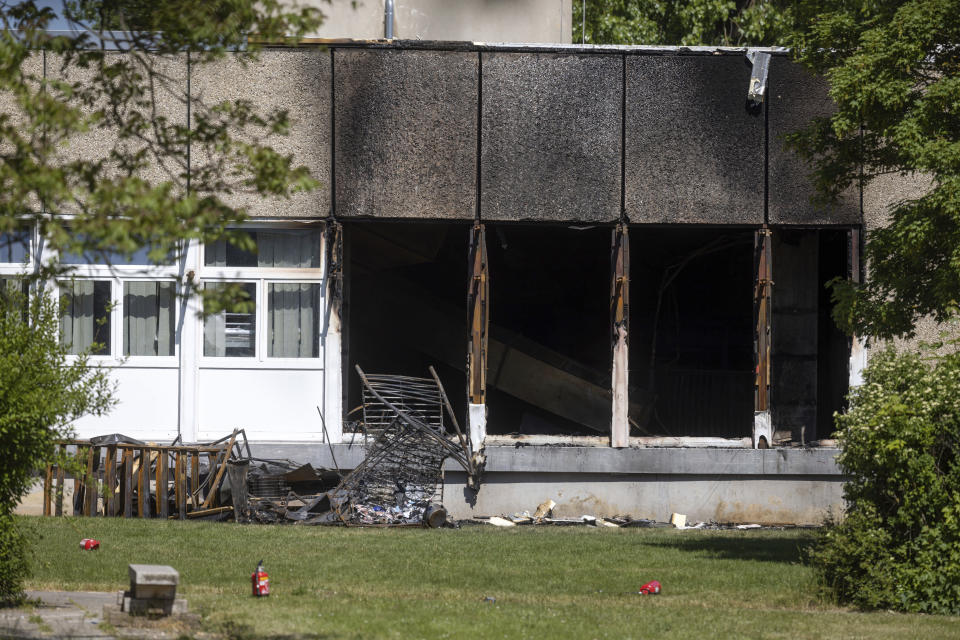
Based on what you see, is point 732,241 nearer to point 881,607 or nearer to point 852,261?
point 852,261

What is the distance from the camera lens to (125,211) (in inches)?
242

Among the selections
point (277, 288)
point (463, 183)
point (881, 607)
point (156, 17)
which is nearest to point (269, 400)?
point (277, 288)

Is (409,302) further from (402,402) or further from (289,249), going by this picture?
(402,402)

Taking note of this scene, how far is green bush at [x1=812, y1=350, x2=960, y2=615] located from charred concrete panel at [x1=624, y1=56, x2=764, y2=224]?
841cm

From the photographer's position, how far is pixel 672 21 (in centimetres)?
3459

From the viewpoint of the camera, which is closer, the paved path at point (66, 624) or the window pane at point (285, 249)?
the paved path at point (66, 624)

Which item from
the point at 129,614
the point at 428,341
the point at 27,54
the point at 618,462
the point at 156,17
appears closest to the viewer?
the point at 27,54

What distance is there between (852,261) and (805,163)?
1.78m

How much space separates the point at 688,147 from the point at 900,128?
6.60m

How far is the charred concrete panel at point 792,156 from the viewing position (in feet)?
63.5

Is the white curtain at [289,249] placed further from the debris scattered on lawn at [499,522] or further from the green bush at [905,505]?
the green bush at [905,505]

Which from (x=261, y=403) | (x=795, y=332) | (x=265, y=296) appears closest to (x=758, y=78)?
(x=795, y=332)

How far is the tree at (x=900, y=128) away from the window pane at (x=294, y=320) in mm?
8651

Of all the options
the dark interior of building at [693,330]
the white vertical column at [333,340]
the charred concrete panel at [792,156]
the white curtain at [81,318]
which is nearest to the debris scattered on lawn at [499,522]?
the white vertical column at [333,340]
